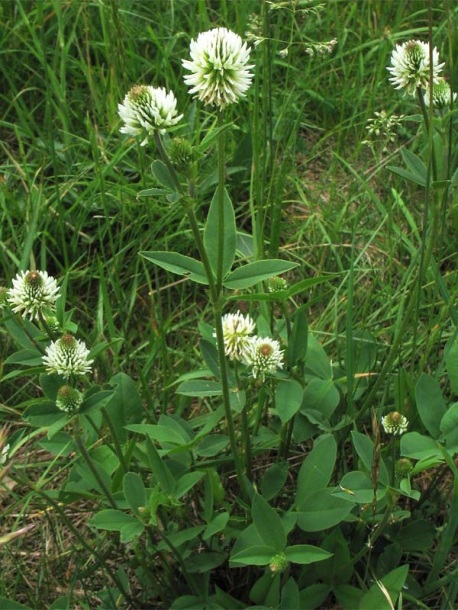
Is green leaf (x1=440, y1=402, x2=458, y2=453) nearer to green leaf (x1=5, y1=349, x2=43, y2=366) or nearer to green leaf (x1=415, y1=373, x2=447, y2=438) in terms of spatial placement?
green leaf (x1=415, y1=373, x2=447, y2=438)

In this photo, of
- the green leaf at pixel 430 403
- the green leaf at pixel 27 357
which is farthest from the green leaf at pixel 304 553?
the green leaf at pixel 27 357

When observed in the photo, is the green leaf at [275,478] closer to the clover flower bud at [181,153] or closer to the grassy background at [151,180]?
the grassy background at [151,180]

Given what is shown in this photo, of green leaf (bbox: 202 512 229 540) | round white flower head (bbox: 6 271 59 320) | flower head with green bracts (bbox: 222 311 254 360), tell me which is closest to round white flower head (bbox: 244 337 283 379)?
flower head with green bracts (bbox: 222 311 254 360)

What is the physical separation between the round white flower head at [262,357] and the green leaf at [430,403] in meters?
0.28

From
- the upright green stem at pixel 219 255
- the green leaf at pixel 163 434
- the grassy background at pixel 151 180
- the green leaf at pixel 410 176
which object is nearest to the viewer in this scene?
the upright green stem at pixel 219 255

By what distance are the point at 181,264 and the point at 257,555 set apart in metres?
0.54

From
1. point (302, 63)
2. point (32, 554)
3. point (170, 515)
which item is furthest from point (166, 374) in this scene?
point (302, 63)

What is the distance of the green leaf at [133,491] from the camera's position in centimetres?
143

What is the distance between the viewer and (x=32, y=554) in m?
1.83

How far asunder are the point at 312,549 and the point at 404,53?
0.92m

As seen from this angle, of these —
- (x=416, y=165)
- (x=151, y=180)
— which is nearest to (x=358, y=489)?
(x=416, y=165)

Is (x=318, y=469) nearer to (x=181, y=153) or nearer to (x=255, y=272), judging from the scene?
(x=255, y=272)

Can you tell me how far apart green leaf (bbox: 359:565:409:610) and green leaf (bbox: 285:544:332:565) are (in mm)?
153

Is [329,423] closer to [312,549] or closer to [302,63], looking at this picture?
[312,549]
